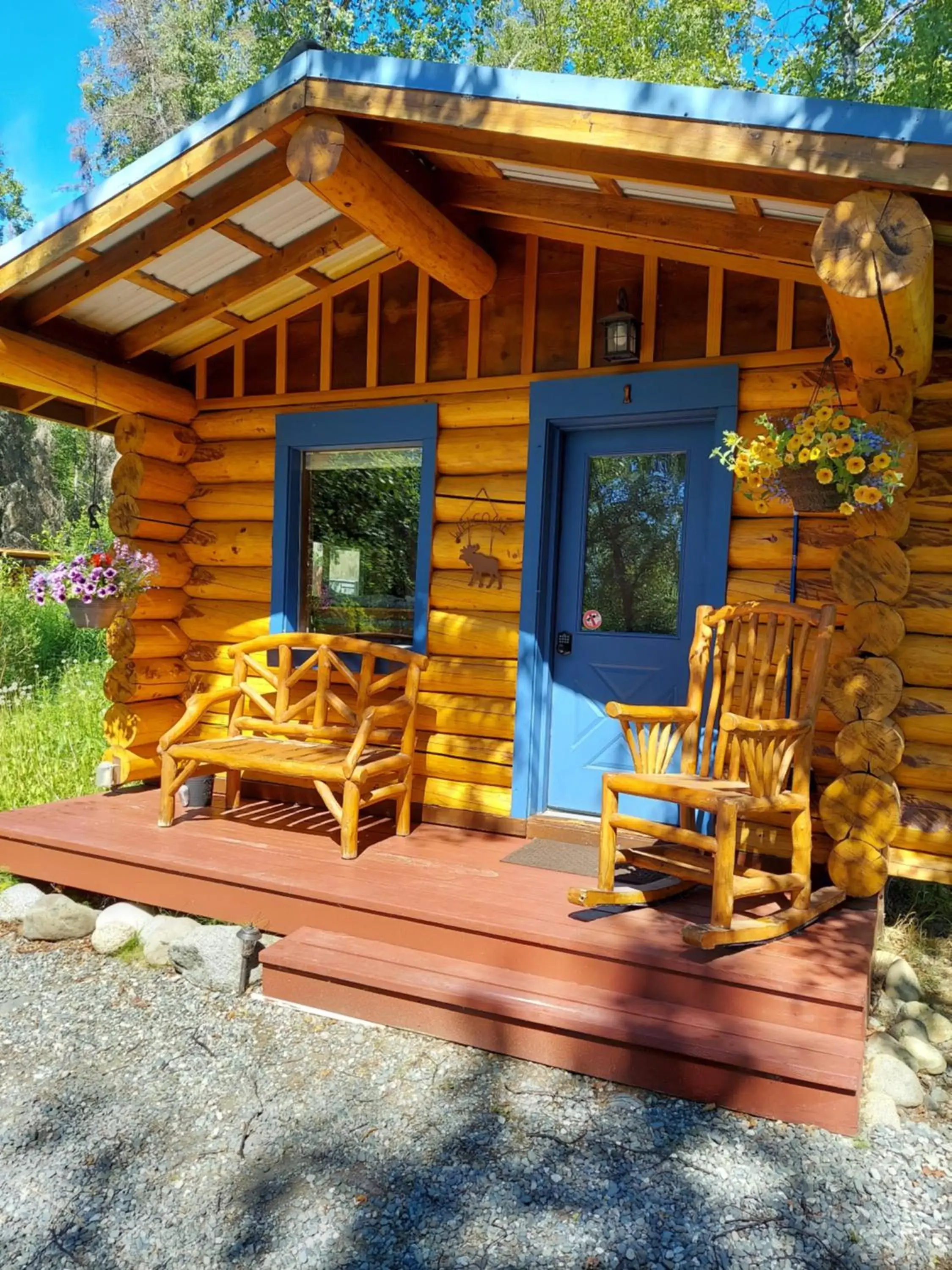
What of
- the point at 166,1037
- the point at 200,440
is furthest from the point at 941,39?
the point at 166,1037

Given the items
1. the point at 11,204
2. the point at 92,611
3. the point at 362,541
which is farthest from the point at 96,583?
the point at 11,204

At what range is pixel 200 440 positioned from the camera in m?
5.75

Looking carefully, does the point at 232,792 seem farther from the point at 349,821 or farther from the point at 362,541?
the point at 362,541

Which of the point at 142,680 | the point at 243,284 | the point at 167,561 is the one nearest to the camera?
the point at 243,284

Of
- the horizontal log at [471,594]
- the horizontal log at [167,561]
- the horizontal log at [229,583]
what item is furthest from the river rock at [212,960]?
the horizontal log at [167,561]

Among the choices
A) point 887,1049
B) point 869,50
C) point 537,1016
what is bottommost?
point 887,1049

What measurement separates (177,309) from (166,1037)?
3.80 m

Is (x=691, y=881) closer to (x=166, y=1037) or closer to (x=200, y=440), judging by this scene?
(x=166, y=1037)

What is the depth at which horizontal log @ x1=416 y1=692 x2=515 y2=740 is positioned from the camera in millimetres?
4727

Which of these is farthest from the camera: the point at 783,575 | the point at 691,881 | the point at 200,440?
the point at 200,440

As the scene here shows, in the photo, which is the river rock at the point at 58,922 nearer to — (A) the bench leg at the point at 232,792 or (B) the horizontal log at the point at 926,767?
(A) the bench leg at the point at 232,792

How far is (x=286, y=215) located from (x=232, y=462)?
1.71 m

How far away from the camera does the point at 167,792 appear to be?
181 inches

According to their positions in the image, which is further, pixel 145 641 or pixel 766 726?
pixel 145 641
